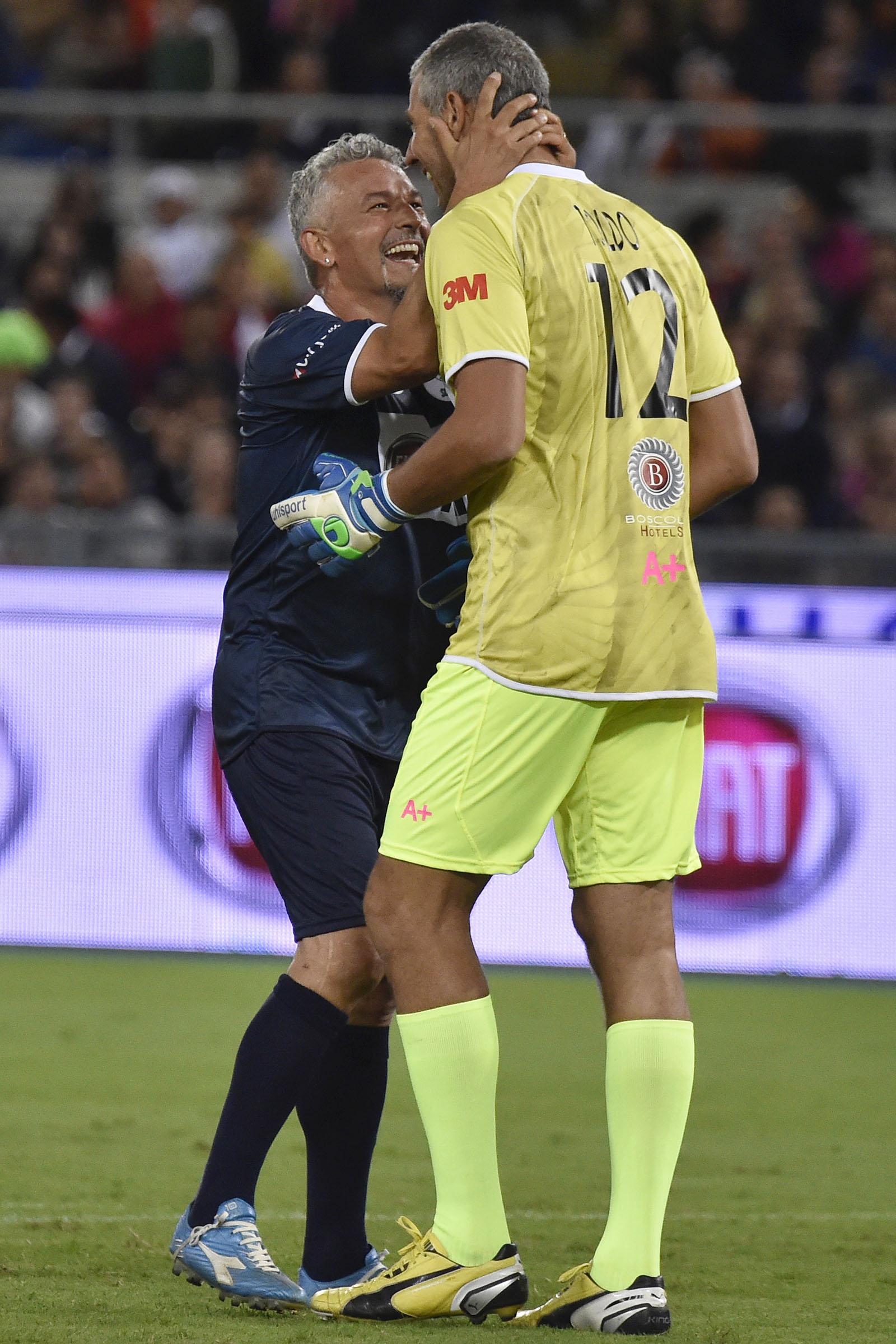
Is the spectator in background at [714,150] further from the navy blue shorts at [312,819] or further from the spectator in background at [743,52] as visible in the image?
the navy blue shorts at [312,819]

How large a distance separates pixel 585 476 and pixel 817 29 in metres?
9.73

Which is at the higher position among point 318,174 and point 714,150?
point 714,150

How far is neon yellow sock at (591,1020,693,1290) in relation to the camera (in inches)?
127

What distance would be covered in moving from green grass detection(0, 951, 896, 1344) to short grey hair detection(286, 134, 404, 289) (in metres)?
2.01

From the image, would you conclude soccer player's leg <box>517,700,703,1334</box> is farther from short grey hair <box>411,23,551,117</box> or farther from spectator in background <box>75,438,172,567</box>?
spectator in background <box>75,438,172,567</box>

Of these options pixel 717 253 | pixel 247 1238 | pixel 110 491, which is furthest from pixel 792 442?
pixel 247 1238

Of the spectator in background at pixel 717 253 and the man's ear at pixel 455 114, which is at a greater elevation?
the spectator in background at pixel 717 253

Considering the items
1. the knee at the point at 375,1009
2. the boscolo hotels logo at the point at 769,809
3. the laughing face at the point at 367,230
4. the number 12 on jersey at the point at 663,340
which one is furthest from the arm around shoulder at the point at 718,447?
the boscolo hotels logo at the point at 769,809

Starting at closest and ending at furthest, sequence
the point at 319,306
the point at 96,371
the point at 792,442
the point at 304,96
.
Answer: the point at 319,306 → the point at 792,442 → the point at 96,371 → the point at 304,96

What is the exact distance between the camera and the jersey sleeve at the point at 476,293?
3123 millimetres

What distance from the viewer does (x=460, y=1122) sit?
3.21 m

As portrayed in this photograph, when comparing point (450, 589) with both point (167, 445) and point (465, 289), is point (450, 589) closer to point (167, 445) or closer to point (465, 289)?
point (465, 289)

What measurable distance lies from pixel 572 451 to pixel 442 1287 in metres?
1.42

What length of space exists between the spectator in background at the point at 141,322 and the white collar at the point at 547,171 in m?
7.22
